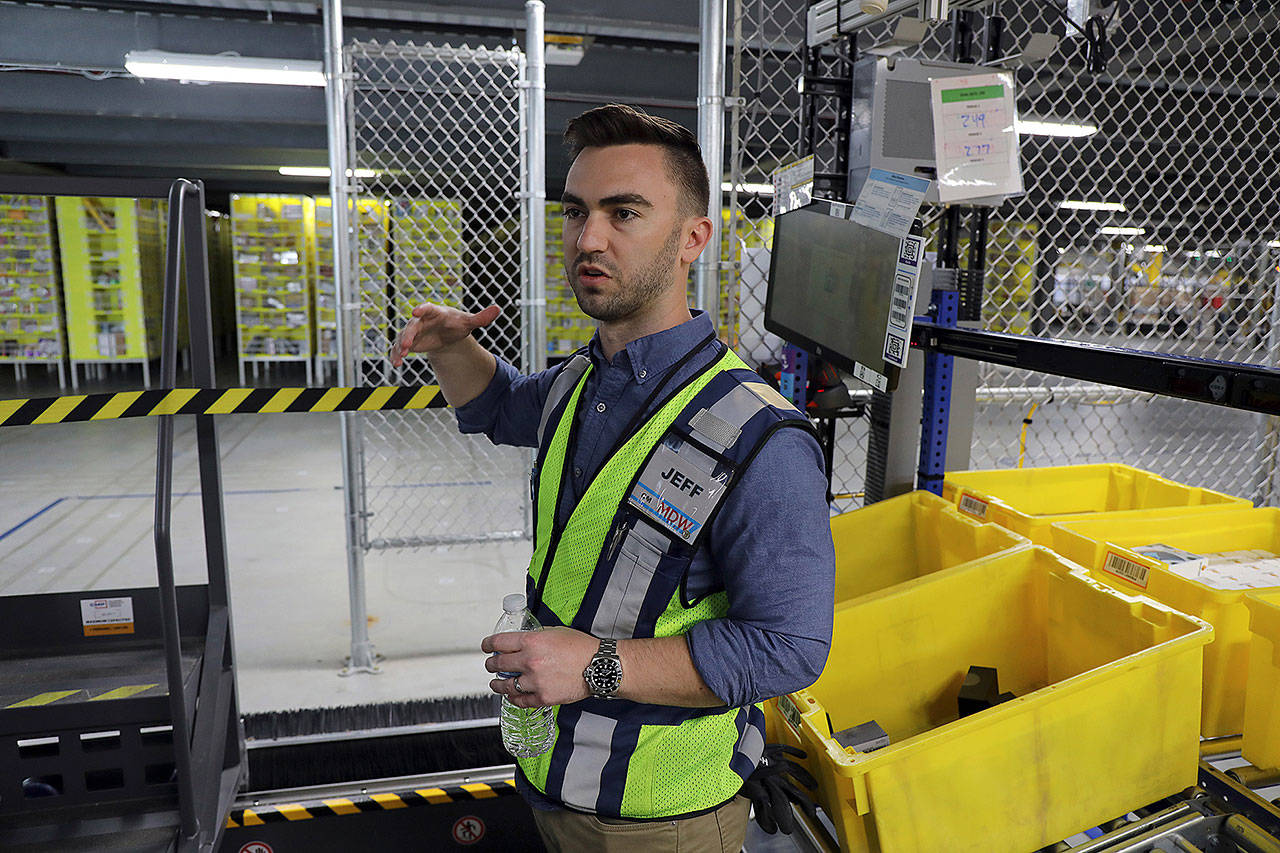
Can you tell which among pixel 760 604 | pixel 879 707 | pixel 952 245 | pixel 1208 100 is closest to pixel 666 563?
pixel 760 604

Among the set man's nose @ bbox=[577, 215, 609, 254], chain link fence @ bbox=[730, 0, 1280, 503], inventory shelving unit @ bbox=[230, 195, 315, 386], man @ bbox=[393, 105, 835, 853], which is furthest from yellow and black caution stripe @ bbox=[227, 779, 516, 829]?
inventory shelving unit @ bbox=[230, 195, 315, 386]

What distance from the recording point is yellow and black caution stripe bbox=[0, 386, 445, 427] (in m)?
1.86

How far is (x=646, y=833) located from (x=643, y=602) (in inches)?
16.5

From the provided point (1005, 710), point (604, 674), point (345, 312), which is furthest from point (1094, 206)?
point (604, 674)

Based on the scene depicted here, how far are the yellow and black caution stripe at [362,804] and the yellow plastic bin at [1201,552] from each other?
1.85m

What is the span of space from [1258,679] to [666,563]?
4.82 ft

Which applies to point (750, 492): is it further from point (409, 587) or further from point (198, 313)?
point (409, 587)

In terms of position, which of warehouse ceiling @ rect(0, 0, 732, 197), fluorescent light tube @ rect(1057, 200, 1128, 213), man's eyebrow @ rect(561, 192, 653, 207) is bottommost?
man's eyebrow @ rect(561, 192, 653, 207)

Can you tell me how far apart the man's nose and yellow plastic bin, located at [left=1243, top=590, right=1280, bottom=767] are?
1.63 metres

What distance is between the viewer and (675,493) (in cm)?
124

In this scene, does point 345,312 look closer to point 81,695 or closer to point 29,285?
point 81,695

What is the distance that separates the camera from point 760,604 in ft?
3.91

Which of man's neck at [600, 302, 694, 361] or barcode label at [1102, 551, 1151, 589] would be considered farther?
barcode label at [1102, 551, 1151, 589]

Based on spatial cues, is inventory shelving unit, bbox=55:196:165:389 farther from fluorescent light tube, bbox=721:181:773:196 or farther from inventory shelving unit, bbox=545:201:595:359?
fluorescent light tube, bbox=721:181:773:196
